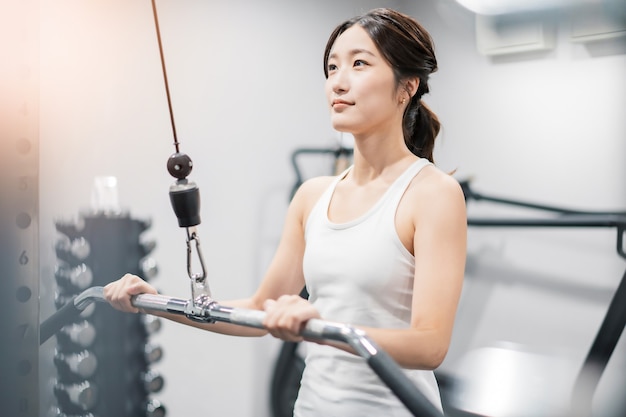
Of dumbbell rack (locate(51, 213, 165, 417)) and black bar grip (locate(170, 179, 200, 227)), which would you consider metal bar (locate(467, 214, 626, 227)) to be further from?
black bar grip (locate(170, 179, 200, 227))

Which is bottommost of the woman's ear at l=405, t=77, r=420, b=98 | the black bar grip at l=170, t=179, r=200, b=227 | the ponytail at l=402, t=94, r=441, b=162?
the black bar grip at l=170, t=179, r=200, b=227

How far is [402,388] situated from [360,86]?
1.99 ft

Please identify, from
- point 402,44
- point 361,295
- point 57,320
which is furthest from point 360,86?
point 57,320

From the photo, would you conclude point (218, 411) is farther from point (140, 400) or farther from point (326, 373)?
point (326, 373)

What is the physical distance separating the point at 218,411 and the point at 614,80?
201 centimetres

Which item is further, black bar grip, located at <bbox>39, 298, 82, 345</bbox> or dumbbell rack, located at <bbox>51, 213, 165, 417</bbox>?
dumbbell rack, located at <bbox>51, 213, 165, 417</bbox>

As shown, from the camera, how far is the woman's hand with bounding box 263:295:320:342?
3.19ft

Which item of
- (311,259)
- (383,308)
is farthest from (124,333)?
(383,308)

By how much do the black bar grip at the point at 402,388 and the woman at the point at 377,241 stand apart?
16cm

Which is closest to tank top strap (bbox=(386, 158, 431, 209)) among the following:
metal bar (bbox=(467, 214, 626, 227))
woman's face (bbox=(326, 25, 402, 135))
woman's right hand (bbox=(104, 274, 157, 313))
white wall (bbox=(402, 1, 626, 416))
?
woman's face (bbox=(326, 25, 402, 135))

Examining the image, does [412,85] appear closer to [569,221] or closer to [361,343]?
[361,343]

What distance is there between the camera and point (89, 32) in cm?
217

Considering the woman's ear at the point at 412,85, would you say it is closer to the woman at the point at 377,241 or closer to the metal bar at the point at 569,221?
the woman at the point at 377,241

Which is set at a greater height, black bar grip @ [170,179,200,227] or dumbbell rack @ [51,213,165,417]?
black bar grip @ [170,179,200,227]
